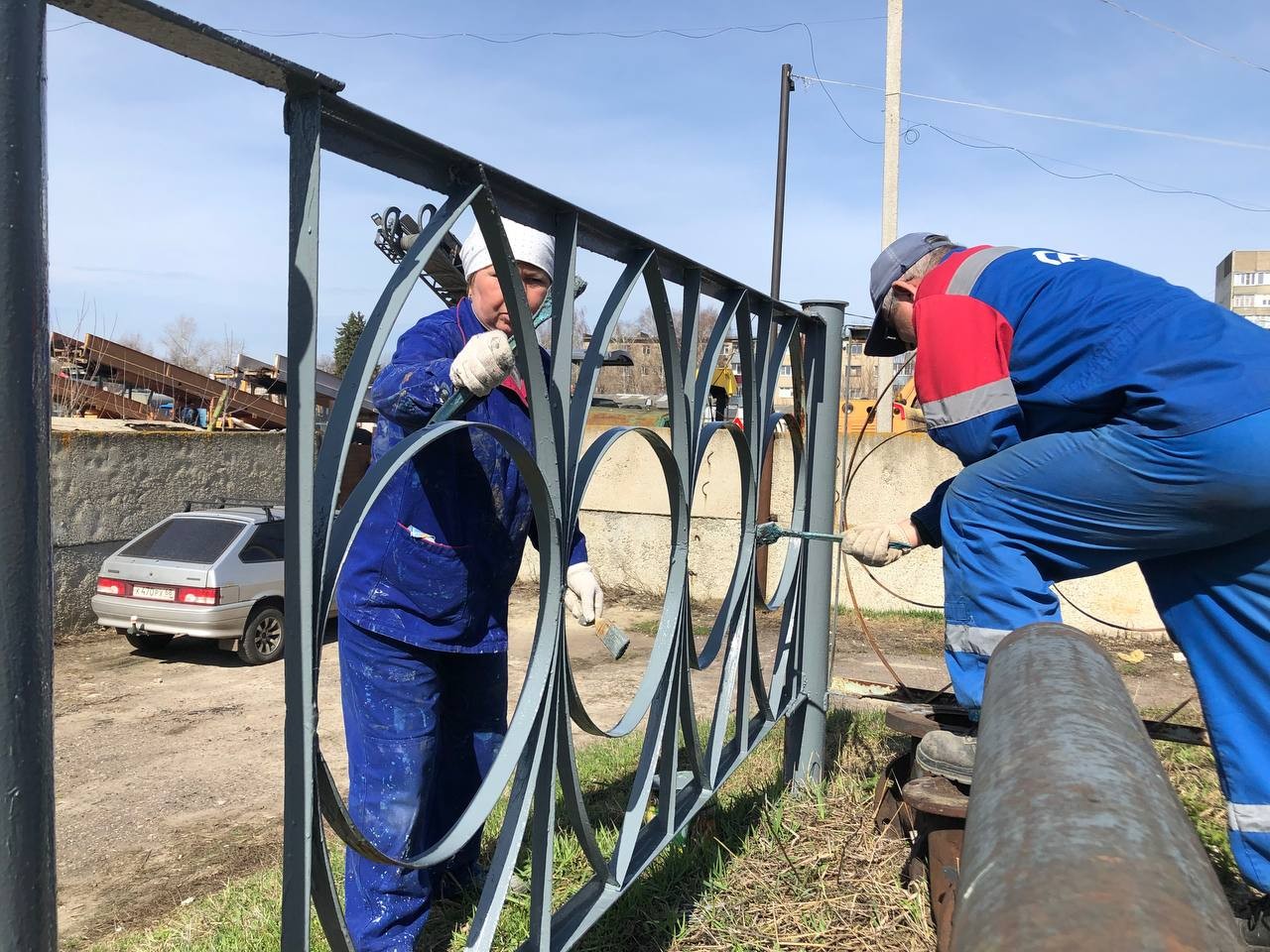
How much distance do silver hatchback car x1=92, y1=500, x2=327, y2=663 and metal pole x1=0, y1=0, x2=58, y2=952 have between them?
742 cm

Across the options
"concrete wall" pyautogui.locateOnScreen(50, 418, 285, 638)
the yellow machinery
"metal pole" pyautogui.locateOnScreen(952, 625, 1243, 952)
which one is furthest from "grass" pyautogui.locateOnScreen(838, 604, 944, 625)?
"metal pole" pyautogui.locateOnScreen(952, 625, 1243, 952)

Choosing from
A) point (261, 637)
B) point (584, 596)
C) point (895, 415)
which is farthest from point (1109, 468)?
point (895, 415)

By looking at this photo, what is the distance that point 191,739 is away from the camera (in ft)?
19.7

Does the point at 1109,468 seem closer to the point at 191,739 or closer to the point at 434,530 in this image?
the point at 434,530

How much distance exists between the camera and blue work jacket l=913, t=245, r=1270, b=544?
2186 mm

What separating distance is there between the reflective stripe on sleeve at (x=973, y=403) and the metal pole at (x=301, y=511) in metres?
1.72

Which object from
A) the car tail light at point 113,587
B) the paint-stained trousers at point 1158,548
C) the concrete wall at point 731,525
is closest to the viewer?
the paint-stained trousers at point 1158,548

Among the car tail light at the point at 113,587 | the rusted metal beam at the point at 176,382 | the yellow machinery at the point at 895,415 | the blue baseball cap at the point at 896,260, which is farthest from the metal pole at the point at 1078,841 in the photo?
the rusted metal beam at the point at 176,382

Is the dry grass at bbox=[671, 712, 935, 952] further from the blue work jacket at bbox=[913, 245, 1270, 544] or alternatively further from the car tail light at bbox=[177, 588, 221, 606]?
the car tail light at bbox=[177, 588, 221, 606]

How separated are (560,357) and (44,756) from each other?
102cm

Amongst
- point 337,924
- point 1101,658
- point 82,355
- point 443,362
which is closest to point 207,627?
point 82,355

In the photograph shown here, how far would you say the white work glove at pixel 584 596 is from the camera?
2.52 meters

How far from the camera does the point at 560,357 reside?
167cm

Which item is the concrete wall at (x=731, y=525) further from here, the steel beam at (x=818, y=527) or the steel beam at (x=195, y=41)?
the steel beam at (x=195, y=41)
